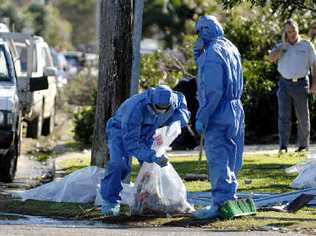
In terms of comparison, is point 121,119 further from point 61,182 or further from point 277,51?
point 277,51

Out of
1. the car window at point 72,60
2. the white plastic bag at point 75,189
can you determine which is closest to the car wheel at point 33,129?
the white plastic bag at point 75,189

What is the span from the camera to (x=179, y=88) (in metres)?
18.2

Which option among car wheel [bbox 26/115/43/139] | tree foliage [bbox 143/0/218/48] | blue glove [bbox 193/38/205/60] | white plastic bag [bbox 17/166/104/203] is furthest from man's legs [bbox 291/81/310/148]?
tree foliage [bbox 143/0/218/48]

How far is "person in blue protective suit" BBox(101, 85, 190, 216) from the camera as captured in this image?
988 centimetres

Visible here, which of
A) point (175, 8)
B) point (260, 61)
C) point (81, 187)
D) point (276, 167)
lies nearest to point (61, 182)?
point (81, 187)

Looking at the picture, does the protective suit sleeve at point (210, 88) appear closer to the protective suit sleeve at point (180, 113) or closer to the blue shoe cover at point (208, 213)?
the protective suit sleeve at point (180, 113)

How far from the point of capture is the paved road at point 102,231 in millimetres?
9094

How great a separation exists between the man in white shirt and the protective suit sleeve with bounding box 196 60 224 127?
18.3 ft

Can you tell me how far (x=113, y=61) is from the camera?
472 inches

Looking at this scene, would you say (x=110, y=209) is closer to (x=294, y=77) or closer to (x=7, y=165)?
(x=7, y=165)

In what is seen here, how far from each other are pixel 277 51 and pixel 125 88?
4.13m

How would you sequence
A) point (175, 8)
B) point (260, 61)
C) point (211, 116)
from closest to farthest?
1. point (211, 116)
2. point (260, 61)
3. point (175, 8)

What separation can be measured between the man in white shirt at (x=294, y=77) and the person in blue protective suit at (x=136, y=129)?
17.5ft

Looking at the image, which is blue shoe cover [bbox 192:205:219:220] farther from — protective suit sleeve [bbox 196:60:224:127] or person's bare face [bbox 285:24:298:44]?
person's bare face [bbox 285:24:298:44]
